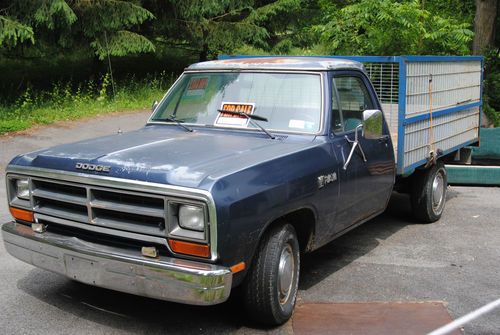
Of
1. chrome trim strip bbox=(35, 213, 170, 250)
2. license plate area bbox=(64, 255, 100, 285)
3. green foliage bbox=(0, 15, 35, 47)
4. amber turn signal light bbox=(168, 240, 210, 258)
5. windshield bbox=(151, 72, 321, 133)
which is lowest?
license plate area bbox=(64, 255, 100, 285)

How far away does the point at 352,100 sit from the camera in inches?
223

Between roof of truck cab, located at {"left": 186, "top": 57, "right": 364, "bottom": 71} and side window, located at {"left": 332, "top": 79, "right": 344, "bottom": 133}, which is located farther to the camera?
roof of truck cab, located at {"left": 186, "top": 57, "right": 364, "bottom": 71}

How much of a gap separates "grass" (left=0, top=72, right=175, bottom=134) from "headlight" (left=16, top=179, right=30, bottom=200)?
816 centimetres

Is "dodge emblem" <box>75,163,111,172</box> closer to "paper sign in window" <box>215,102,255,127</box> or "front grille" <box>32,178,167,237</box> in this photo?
"front grille" <box>32,178,167,237</box>

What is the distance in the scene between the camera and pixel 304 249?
4895 millimetres

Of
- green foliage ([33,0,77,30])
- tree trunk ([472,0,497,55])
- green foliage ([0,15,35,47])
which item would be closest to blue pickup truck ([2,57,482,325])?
green foliage ([0,15,35,47])

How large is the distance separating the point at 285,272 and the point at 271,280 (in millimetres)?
238

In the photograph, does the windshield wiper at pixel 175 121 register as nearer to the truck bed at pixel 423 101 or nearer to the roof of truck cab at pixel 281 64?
the roof of truck cab at pixel 281 64

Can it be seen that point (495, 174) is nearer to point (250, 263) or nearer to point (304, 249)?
point (304, 249)

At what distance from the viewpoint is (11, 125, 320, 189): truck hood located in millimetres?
3918

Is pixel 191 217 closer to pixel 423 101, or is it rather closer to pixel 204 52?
pixel 423 101

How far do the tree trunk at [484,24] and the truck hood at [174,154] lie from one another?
38.8 ft

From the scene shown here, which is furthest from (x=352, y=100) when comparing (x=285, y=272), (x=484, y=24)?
(x=484, y=24)

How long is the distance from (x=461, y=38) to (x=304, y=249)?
9972 millimetres
